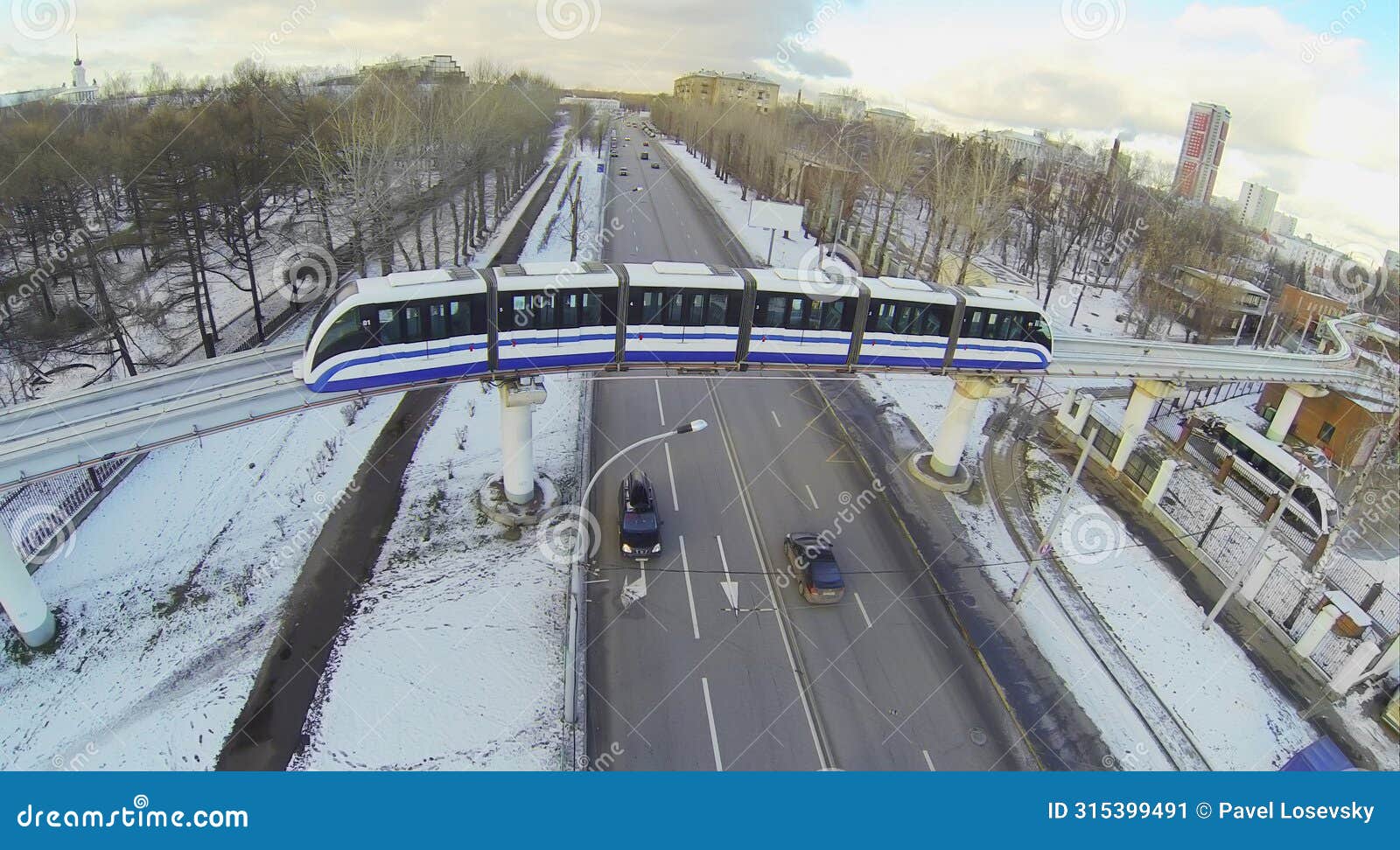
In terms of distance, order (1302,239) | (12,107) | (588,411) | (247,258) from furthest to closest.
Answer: (1302,239), (12,107), (247,258), (588,411)

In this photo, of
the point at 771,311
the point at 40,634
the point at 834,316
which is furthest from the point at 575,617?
the point at 40,634

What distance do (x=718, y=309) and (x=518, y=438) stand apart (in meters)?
7.95

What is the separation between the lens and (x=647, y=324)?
2225cm

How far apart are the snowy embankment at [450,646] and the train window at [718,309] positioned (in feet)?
28.6

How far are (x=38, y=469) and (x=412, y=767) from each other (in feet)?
37.0

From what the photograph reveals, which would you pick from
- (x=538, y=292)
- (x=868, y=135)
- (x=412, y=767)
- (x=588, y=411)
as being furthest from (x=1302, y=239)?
(x=412, y=767)

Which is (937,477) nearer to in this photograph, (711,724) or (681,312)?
(681,312)

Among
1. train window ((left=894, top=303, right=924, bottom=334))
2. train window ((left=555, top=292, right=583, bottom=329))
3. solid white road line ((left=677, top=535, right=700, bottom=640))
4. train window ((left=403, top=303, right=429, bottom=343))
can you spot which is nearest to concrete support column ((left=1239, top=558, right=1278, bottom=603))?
train window ((left=894, top=303, right=924, bottom=334))

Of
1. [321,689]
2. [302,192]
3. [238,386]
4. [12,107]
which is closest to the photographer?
[321,689]

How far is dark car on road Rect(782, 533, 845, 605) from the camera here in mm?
22016

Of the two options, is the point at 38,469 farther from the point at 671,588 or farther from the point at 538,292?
the point at 671,588

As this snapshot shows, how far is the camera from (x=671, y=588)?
22422 mm

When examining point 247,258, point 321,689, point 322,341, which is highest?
point 322,341

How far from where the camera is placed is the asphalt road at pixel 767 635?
17953mm
